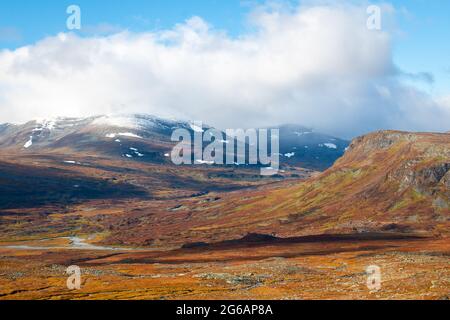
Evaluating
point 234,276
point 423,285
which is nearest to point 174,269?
point 234,276

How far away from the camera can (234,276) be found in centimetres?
9644

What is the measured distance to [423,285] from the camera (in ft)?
236

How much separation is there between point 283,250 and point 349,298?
9322 centimetres
